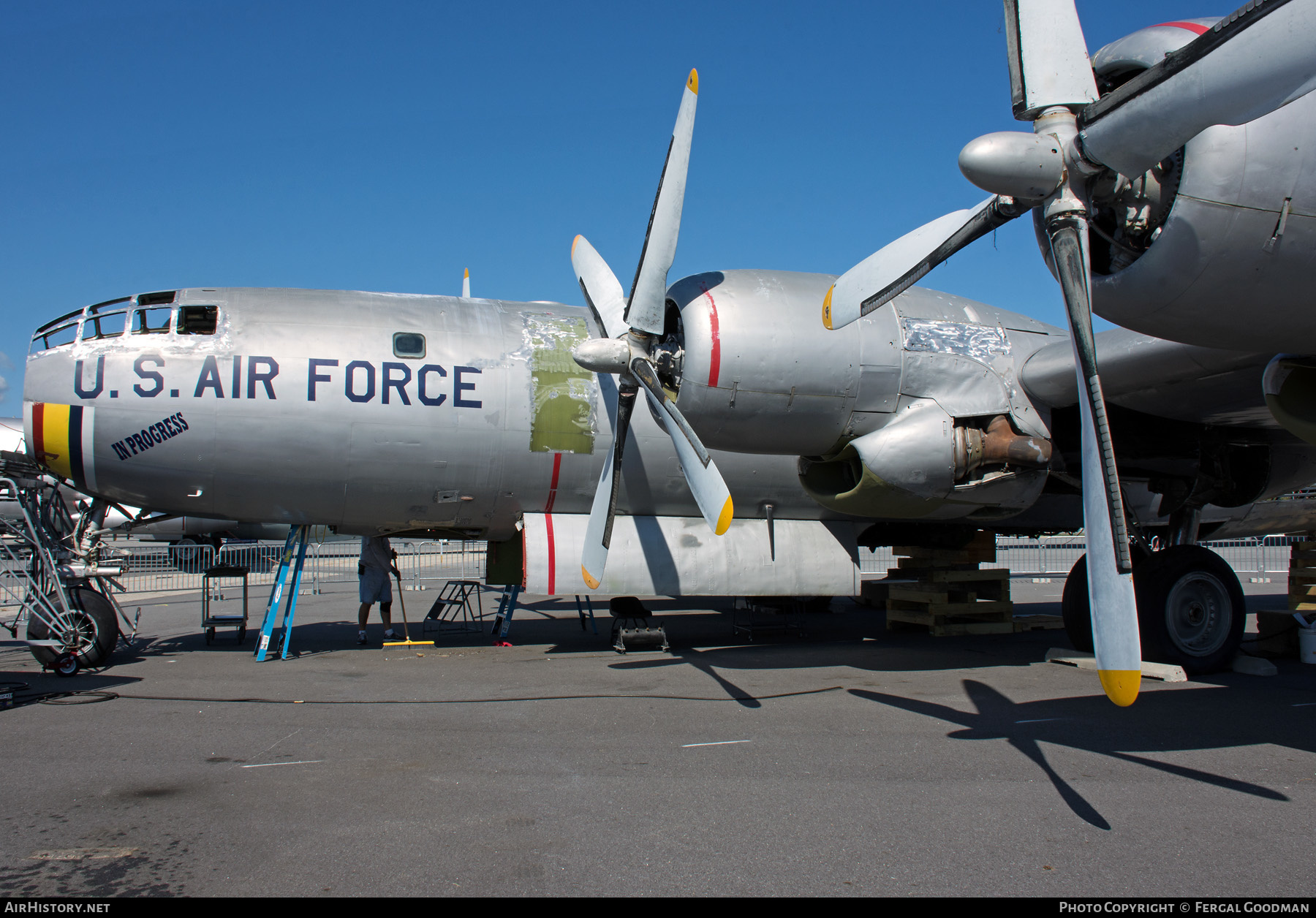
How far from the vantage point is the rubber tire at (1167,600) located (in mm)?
9188

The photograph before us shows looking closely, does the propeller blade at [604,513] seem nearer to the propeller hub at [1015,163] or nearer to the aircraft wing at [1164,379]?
the aircraft wing at [1164,379]

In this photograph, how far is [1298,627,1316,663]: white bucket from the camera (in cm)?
994

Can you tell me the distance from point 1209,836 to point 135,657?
38.4 feet

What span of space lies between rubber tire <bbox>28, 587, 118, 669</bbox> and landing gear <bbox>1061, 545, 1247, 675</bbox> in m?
11.5

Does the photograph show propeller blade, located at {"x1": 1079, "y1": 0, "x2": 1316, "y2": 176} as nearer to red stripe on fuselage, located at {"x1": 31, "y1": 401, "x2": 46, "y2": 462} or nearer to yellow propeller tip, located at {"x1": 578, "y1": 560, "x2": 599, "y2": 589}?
yellow propeller tip, located at {"x1": 578, "y1": 560, "x2": 599, "y2": 589}

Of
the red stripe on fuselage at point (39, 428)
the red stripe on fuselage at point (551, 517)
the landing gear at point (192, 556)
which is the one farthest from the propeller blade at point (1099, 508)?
the landing gear at point (192, 556)

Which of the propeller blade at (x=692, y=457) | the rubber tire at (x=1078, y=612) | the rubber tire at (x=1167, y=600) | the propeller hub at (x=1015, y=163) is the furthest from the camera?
the rubber tire at (x=1078, y=612)

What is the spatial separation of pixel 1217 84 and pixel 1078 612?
23.5 feet

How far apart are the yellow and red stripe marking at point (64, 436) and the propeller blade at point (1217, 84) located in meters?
10.5

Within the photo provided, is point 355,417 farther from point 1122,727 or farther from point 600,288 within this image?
point 1122,727

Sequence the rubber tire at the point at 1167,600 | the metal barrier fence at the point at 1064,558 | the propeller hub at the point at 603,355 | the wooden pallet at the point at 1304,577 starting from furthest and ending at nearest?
the metal barrier fence at the point at 1064,558 → the wooden pallet at the point at 1304,577 → the rubber tire at the point at 1167,600 → the propeller hub at the point at 603,355

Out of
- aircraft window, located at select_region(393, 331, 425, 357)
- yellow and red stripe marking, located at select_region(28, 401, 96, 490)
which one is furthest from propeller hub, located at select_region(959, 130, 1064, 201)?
yellow and red stripe marking, located at select_region(28, 401, 96, 490)
